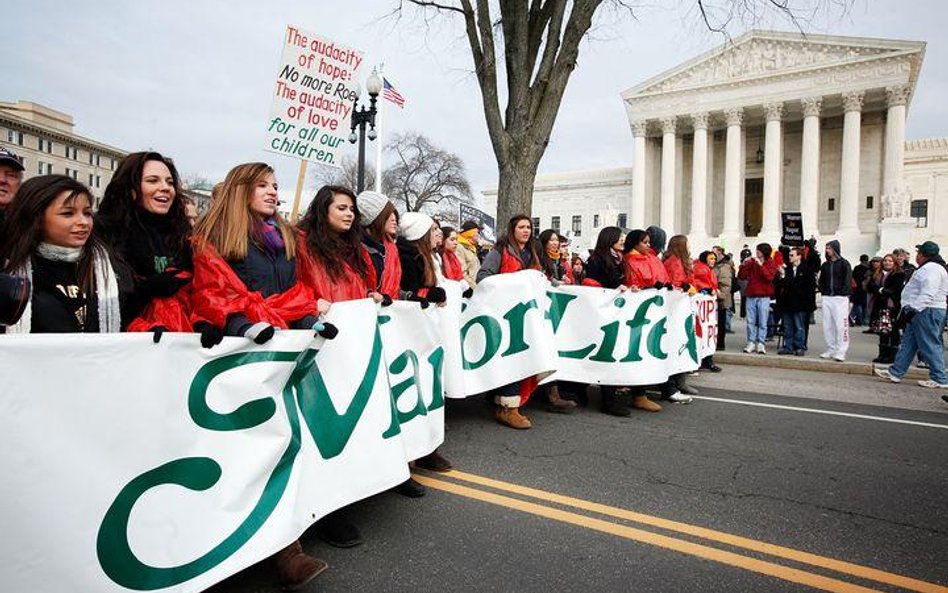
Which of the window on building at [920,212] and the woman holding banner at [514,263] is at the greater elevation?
the window on building at [920,212]

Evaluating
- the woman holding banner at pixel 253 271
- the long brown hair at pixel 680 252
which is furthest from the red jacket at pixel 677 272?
the woman holding banner at pixel 253 271

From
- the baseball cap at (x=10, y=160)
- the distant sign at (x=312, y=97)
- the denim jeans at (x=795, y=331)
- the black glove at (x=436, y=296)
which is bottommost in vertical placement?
the denim jeans at (x=795, y=331)

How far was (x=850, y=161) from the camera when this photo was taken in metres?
47.4

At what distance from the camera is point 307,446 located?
115 inches

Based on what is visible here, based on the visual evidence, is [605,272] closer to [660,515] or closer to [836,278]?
[660,515]

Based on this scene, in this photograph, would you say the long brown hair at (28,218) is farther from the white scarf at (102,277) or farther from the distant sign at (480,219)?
the distant sign at (480,219)

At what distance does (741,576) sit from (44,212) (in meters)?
3.63

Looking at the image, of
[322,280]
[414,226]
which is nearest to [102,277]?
[322,280]

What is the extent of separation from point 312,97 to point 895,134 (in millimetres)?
54249

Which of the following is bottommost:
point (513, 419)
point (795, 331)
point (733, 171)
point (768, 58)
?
point (513, 419)

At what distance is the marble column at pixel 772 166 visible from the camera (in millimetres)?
49250

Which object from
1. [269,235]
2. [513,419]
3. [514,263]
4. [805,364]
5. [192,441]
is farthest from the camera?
[805,364]

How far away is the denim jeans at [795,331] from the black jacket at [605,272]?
562cm

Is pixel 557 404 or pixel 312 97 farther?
pixel 557 404
